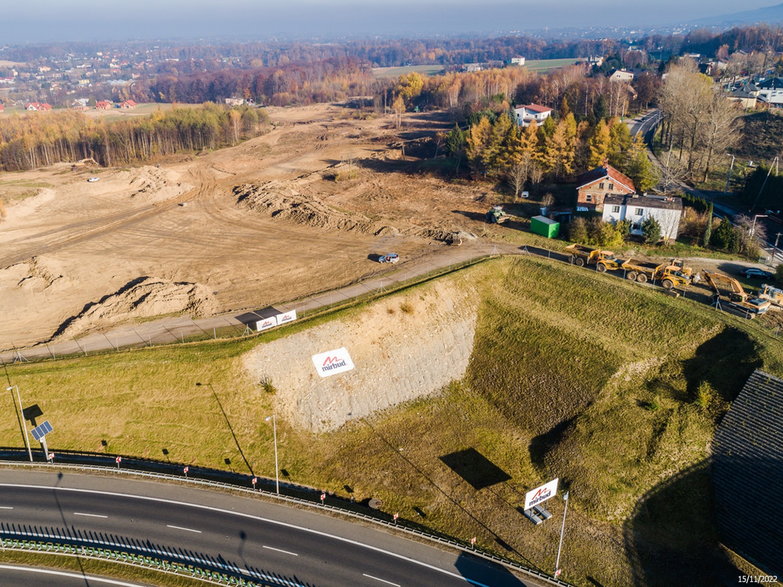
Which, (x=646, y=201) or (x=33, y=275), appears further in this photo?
(x=646, y=201)

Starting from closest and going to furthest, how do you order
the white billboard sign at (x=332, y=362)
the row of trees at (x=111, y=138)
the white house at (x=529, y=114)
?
the white billboard sign at (x=332, y=362), the row of trees at (x=111, y=138), the white house at (x=529, y=114)

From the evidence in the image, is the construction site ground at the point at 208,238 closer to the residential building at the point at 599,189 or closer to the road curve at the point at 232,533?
the residential building at the point at 599,189

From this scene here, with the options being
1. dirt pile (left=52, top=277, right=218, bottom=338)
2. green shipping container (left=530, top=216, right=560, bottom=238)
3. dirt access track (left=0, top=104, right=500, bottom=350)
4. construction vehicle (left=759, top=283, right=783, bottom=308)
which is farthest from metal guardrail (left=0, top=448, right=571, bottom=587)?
green shipping container (left=530, top=216, right=560, bottom=238)

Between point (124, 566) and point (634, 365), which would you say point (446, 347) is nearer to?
point (634, 365)

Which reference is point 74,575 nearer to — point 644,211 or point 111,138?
point 644,211

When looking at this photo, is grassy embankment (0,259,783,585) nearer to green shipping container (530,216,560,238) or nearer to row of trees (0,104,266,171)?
green shipping container (530,216,560,238)

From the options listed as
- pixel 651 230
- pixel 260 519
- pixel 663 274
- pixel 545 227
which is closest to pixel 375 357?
pixel 260 519

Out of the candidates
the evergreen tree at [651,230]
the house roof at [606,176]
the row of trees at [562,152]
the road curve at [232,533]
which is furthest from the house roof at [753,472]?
the row of trees at [562,152]
